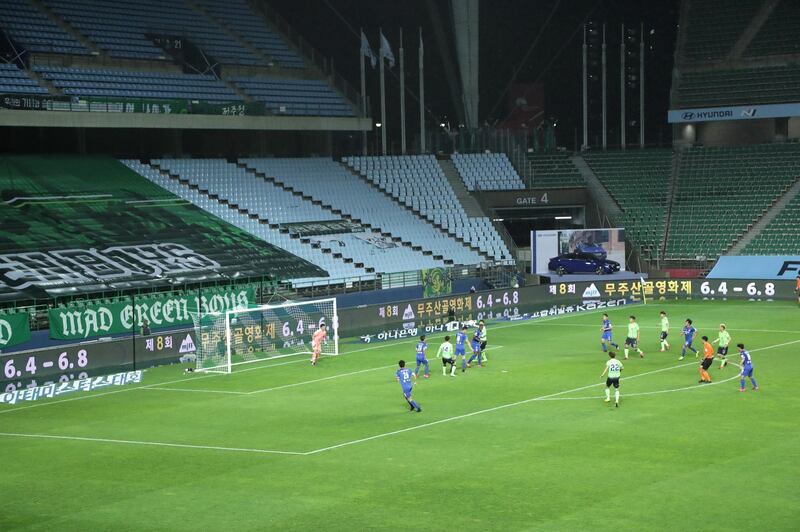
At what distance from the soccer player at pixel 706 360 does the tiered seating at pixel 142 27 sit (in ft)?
132

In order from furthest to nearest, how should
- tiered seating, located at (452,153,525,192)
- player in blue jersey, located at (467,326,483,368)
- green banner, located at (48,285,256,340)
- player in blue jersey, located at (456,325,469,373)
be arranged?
1. tiered seating, located at (452,153,525,192)
2. green banner, located at (48,285,256,340)
3. player in blue jersey, located at (467,326,483,368)
4. player in blue jersey, located at (456,325,469,373)

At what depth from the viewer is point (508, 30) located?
77562 millimetres

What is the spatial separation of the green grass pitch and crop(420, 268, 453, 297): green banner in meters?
17.3

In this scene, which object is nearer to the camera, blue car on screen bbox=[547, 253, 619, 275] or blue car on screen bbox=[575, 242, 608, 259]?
blue car on screen bbox=[547, 253, 619, 275]

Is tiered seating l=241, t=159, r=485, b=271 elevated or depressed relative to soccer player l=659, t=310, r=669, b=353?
elevated

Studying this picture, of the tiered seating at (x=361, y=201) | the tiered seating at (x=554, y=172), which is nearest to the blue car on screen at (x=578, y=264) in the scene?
the tiered seating at (x=361, y=201)

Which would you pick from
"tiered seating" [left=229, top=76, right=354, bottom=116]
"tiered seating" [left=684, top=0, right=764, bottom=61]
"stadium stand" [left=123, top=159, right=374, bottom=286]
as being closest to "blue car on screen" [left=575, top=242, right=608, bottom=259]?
"stadium stand" [left=123, top=159, right=374, bottom=286]

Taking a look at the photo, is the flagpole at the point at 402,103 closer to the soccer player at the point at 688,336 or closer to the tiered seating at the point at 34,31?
the tiered seating at the point at 34,31

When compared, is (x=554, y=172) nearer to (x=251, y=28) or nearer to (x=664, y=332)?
(x=251, y=28)

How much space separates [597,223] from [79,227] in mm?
34124

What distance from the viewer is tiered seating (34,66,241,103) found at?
58.8 meters

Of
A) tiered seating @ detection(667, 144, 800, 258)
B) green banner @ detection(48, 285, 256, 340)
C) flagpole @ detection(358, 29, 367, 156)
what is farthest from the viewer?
flagpole @ detection(358, 29, 367, 156)

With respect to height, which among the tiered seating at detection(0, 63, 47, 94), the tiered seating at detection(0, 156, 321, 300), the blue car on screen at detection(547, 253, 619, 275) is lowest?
the blue car on screen at detection(547, 253, 619, 275)

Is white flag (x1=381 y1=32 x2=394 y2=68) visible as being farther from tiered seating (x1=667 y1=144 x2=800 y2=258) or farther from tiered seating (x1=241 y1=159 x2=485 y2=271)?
tiered seating (x1=667 y1=144 x2=800 y2=258)
